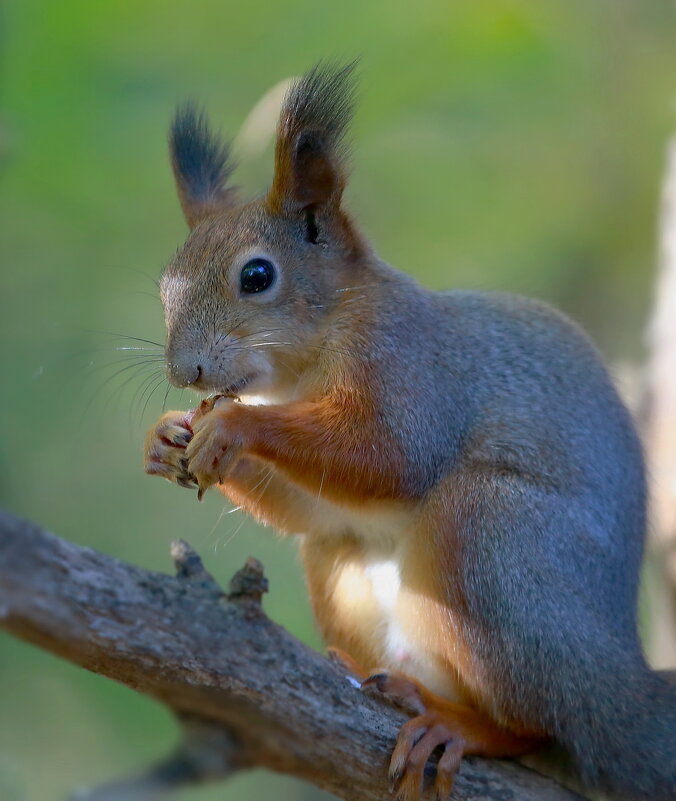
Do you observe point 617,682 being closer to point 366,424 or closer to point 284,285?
point 366,424

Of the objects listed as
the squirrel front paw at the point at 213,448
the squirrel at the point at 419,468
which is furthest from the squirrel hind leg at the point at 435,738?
the squirrel front paw at the point at 213,448

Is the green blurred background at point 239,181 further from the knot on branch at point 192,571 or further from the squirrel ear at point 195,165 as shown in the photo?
the knot on branch at point 192,571

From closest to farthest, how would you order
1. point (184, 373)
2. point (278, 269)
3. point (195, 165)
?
point (184, 373) < point (278, 269) < point (195, 165)

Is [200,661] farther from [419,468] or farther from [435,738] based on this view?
[419,468]

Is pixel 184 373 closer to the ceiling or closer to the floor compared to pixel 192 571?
closer to the ceiling

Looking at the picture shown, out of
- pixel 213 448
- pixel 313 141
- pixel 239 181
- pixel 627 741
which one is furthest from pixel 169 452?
pixel 239 181

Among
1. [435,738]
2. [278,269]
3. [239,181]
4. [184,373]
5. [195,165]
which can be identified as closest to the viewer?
[435,738]

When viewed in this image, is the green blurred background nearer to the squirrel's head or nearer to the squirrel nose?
the squirrel's head

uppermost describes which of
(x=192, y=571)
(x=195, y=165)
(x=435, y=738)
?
(x=195, y=165)
